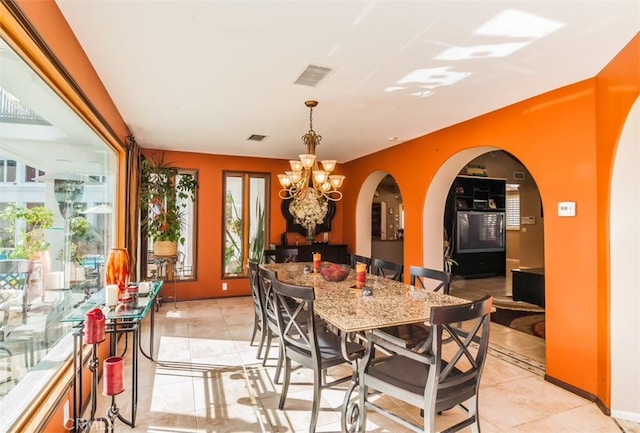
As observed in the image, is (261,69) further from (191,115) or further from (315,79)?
(191,115)

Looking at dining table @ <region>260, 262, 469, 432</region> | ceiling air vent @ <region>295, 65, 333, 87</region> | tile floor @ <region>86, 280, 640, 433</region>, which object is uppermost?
ceiling air vent @ <region>295, 65, 333, 87</region>

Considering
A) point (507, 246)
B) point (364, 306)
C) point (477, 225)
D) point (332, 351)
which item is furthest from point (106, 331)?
point (507, 246)

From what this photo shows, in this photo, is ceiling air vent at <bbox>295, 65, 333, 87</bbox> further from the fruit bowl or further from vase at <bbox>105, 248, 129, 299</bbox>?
vase at <bbox>105, 248, 129, 299</bbox>

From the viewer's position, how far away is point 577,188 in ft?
9.25

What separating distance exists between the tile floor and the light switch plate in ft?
4.85

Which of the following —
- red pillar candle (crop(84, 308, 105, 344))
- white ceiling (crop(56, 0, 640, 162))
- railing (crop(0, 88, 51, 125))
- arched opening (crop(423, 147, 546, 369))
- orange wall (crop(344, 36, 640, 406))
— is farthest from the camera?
arched opening (crop(423, 147, 546, 369))

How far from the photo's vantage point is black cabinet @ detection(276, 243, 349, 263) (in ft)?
20.1

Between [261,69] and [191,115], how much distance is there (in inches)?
61.8

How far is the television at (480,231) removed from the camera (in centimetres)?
769

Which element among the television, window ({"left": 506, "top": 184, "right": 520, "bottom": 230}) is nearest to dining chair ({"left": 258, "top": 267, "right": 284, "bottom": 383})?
the television

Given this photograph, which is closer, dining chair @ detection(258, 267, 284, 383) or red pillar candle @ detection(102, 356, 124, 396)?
red pillar candle @ detection(102, 356, 124, 396)

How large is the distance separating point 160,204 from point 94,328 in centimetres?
395

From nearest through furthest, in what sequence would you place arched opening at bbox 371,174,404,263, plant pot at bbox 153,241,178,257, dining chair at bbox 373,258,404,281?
1. dining chair at bbox 373,258,404,281
2. plant pot at bbox 153,241,178,257
3. arched opening at bbox 371,174,404,263

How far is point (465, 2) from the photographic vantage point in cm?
184
